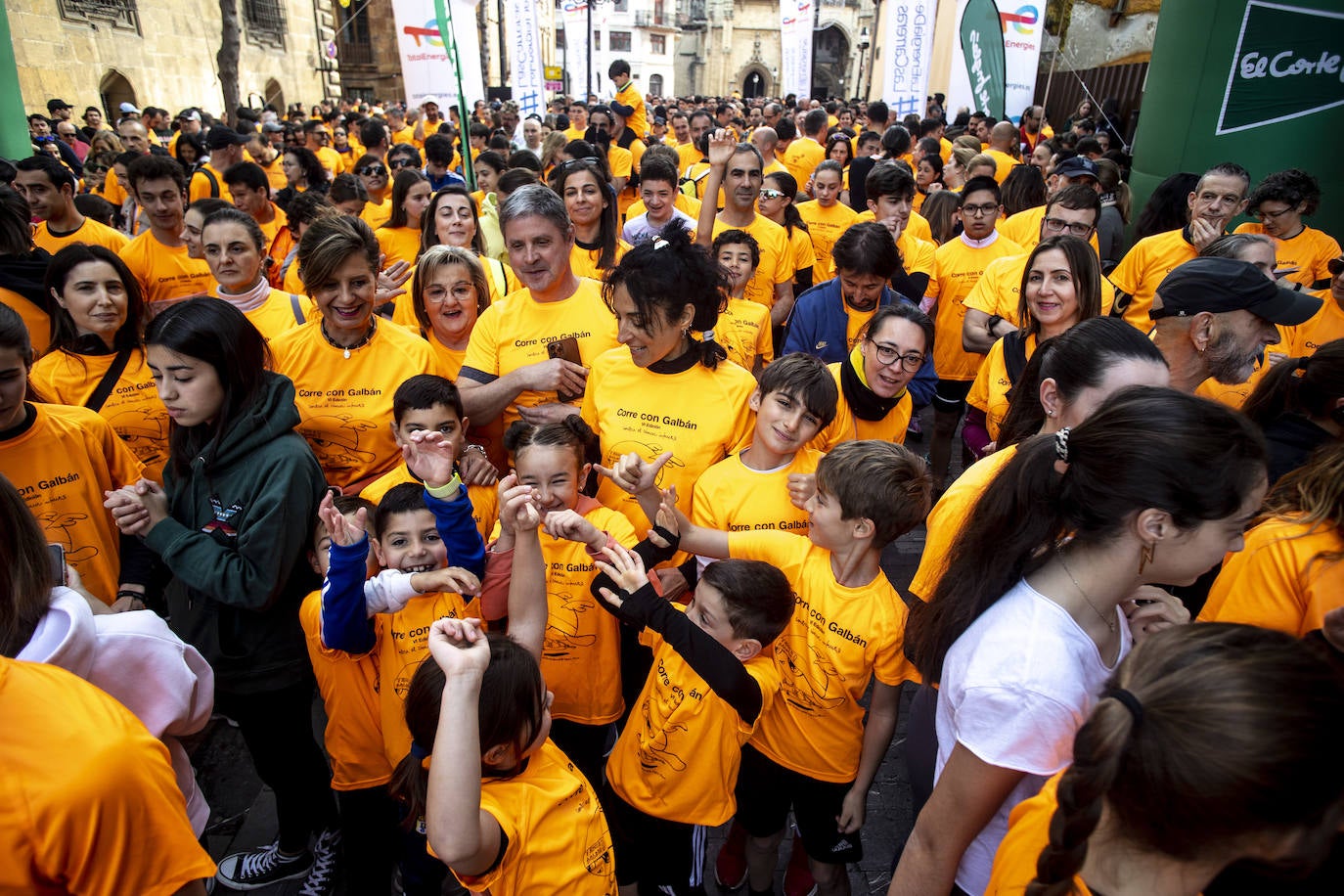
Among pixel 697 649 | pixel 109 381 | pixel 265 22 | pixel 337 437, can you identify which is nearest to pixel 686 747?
pixel 697 649

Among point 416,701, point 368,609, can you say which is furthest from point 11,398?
point 416,701

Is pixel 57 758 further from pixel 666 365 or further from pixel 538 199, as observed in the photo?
pixel 538 199

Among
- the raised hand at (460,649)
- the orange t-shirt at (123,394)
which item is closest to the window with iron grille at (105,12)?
the orange t-shirt at (123,394)

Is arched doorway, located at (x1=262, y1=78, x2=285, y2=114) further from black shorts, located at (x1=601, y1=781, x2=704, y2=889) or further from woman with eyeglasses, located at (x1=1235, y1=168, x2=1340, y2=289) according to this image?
black shorts, located at (x1=601, y1=781, x2=704, y2=889)

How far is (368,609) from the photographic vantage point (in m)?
2.35

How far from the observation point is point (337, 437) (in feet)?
10.4

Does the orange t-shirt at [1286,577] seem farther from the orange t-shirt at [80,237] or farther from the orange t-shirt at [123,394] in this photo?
the orange t-shirt at [80,237]

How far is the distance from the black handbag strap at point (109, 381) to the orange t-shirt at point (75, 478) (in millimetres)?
559

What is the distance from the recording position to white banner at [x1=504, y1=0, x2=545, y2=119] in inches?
469

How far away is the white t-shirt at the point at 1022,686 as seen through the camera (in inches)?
55.9

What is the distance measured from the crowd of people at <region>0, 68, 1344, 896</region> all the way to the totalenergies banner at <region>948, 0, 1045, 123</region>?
21.9 feet

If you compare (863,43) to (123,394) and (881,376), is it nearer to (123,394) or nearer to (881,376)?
(881,376)

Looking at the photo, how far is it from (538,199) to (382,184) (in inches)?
202

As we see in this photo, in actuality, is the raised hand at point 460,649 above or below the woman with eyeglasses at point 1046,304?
below
